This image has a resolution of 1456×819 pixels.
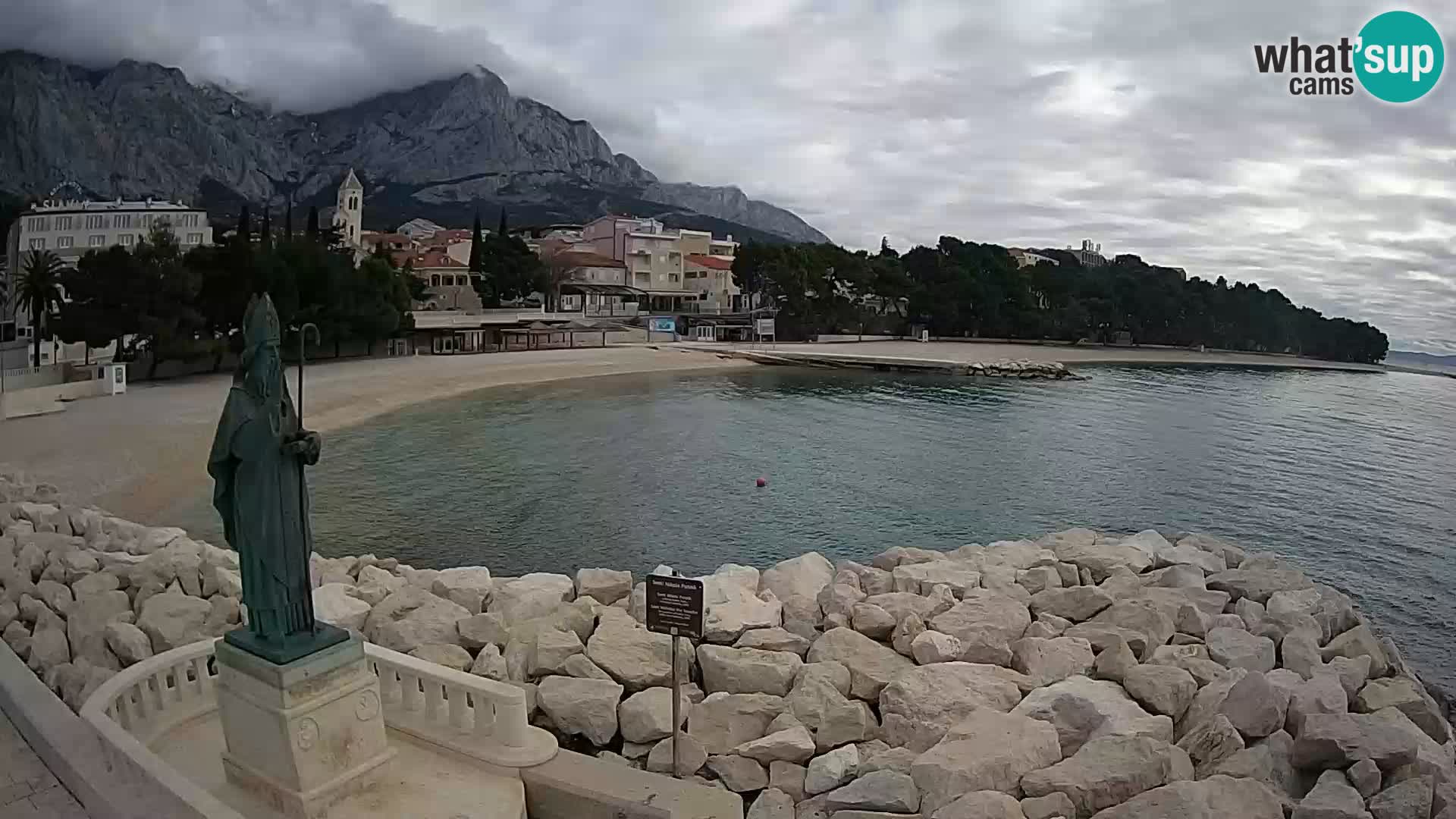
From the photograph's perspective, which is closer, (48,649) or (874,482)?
(48,649)

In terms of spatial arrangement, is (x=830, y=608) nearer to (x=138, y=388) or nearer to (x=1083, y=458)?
(x=1083, y=458)

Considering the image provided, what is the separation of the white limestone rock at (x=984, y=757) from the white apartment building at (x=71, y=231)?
38.6 metres

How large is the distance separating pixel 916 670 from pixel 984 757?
5.07 feet

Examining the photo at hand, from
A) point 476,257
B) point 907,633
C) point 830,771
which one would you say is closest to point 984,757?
point 830,771

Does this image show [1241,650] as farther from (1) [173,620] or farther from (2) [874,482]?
(2) [874,482]

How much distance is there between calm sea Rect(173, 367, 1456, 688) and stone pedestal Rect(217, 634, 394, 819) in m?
8.28

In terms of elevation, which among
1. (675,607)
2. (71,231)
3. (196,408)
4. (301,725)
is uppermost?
(71,231)

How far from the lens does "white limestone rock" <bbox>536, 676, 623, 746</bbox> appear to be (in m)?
5.89

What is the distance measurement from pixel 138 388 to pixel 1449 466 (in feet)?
117

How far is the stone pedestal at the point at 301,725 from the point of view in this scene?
4.14m

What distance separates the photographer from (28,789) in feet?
14.0

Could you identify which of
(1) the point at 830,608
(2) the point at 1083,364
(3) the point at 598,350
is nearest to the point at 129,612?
(1) the point at 830,608

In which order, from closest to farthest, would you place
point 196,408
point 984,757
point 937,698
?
point 984,757
point 937,698
point 196,408

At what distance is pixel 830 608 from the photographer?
8109 mm
